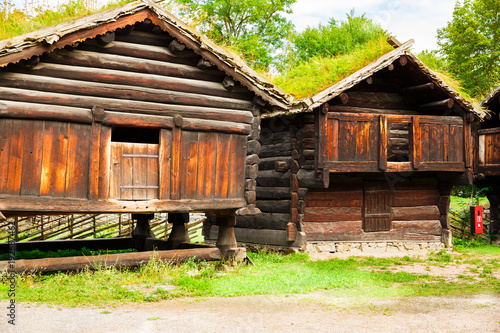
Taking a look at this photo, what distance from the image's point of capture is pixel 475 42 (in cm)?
3369

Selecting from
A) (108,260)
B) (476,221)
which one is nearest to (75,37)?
(108,260)

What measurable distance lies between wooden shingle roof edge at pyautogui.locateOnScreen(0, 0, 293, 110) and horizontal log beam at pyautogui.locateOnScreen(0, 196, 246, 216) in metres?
2.30

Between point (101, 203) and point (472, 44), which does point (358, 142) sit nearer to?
point (101, 203)

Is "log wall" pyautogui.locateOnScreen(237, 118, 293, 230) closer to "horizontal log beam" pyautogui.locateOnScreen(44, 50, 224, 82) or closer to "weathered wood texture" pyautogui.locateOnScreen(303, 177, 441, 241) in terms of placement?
"weathered wood texture" pyautogui.locateOnScreen(303, 177, 441, 241)

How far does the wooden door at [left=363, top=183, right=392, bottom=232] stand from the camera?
1560cm

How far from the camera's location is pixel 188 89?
1070cm

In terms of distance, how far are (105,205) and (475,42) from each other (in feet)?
101

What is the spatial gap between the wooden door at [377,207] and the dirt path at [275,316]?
7.05 metres

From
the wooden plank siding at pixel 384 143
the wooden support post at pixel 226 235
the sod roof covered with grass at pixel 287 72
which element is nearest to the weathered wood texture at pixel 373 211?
the wooden plank siding at pixel 384 143

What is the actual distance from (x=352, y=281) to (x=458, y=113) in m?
7.84

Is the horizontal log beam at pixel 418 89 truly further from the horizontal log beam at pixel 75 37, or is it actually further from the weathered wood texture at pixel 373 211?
the horizontal log beam at pixel 75 37

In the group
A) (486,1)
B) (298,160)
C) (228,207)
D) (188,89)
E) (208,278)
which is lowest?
(208,278)

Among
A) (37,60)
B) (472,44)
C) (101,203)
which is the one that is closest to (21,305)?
(101,203)

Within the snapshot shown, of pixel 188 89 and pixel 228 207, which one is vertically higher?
pixel 188 89
